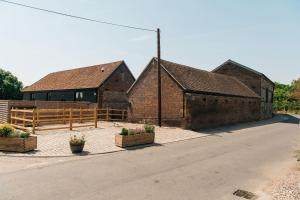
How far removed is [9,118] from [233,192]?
17.9 m

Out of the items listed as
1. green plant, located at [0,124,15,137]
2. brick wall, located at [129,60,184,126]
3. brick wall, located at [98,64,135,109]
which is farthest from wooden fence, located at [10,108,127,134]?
brick wall, located at [98,64,135,109]

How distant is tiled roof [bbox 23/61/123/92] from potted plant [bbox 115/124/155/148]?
16.8 m

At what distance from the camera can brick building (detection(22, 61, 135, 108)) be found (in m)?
31.5

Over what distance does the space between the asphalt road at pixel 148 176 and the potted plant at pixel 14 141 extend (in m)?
2.73

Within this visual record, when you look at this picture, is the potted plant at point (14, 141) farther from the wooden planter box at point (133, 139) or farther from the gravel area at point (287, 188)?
the gravel area at point (287, 188)

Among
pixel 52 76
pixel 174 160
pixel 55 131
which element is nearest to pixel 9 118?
pixel 55 131

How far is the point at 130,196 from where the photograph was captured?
6980 millimetres

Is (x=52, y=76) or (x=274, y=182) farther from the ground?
(x=52, y=76)

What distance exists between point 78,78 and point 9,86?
1904 centimetres

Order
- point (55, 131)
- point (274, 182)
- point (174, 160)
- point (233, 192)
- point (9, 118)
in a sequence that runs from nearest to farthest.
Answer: point (233, 192), point (274, 182), point (174, 160), point (55, 131), point (9, 118)

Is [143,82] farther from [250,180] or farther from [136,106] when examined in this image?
[250,180]

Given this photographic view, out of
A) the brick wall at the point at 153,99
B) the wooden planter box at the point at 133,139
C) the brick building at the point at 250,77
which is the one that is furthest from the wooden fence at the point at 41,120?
the brick building at the point at 250,77

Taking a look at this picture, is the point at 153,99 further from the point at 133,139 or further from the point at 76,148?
the point at 76,148

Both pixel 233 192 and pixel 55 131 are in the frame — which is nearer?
pixel 233 192
